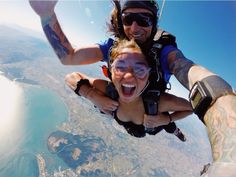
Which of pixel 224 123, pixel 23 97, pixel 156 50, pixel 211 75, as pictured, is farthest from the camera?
pixel 23 97

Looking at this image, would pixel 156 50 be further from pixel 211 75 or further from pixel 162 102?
pixel 211 75

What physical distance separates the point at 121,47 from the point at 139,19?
0.53m

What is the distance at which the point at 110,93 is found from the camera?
360 cm

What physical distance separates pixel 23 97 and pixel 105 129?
65693mm

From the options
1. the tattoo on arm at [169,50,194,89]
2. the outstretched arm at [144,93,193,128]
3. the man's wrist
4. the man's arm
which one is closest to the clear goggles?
the tattoo on arm at [169,50,194,89]

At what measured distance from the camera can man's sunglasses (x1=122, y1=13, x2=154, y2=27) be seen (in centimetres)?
338

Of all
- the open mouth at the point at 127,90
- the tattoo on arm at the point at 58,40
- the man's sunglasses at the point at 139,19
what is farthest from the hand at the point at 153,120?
the tattoo on arm at the point at 58,40

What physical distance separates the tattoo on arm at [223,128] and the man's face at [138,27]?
2085mm

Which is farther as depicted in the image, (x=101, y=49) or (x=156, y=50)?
(x=101, y=49)

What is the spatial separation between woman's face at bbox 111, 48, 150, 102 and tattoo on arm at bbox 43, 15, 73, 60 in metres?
0.74

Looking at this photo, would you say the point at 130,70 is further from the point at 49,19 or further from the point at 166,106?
the point at 49,19

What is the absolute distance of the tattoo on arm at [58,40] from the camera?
3.24 m

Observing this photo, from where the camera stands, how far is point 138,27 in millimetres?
3367

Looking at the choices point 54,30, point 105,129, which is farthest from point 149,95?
point 105,129
